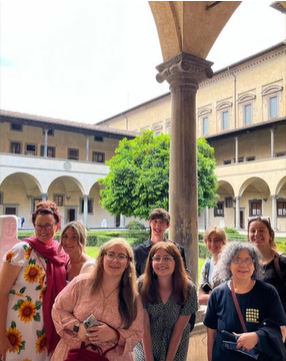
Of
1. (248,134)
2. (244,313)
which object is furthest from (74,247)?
(248,134)

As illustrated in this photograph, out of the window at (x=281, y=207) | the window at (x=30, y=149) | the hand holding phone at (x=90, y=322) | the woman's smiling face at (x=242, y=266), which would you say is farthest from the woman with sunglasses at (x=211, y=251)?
the window at (x=30, y=149)

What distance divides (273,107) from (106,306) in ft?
81.8

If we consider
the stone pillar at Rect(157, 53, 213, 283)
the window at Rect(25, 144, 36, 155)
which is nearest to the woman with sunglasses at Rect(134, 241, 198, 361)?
the stone pillar at Rect(157, 53, 213, 283)

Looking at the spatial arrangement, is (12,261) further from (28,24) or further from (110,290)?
(28,24)

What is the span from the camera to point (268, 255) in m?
2.52

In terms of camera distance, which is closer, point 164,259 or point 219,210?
point 164,259

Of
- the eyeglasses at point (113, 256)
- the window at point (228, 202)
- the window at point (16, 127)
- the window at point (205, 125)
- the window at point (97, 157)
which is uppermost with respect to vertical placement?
the window at point (205, 125)

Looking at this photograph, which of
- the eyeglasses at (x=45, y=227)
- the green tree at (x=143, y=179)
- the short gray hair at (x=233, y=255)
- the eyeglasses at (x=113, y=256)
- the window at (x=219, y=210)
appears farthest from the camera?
the window at (x=219, y=210)

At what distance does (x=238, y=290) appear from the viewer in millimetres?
2025

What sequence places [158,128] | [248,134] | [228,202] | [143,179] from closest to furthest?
[143,179], [248,134], [228,202], [158,128]

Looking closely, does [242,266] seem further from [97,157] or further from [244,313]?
[97,157]

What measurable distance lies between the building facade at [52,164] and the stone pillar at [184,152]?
62.4 feet

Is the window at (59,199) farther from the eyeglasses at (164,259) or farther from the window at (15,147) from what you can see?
the eyeglasses at (164,259)

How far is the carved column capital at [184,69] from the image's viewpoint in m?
4.10
